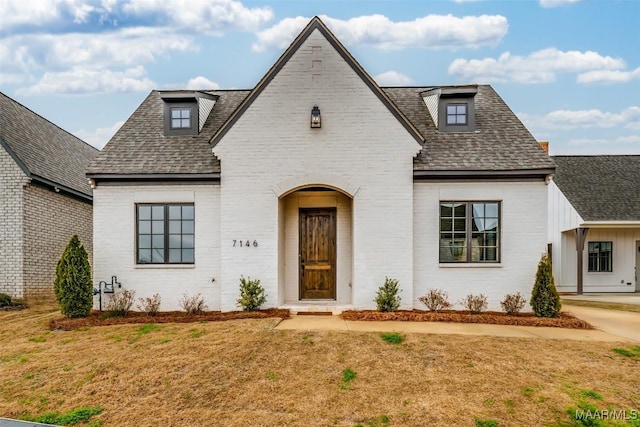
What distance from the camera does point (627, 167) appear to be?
20656 millimetres

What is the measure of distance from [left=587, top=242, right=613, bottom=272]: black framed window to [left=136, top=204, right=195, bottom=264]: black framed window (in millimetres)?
17774

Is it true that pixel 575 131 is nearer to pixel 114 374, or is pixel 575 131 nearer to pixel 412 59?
pixel 412 59

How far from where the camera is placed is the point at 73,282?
34.4ft

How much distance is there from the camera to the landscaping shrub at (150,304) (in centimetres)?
1106

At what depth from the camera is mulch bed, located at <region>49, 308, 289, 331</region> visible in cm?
1000

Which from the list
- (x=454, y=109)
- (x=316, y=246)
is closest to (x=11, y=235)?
(x=316, y=246)

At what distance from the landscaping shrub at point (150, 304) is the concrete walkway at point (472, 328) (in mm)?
3767

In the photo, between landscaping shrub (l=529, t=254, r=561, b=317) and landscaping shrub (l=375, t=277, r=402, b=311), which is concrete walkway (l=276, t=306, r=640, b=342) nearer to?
landscaping shrub (l=375, t=277, r=402, b=311)

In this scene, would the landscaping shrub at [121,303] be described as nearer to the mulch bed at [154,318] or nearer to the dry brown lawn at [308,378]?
the mulch bed at [154,318]

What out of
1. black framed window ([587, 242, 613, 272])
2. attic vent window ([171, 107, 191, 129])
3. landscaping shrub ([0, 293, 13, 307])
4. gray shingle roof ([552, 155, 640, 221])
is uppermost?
attic vent window ([171, 107, 191, 129])

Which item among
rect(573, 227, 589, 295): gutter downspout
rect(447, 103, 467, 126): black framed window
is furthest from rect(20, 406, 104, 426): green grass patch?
rect(573, 227, 589, 295): gutter downspout

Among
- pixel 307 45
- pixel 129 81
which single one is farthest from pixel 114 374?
pixel 129 81

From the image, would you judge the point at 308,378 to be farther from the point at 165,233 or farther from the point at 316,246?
the point at 165,233

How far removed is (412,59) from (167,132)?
979cm
